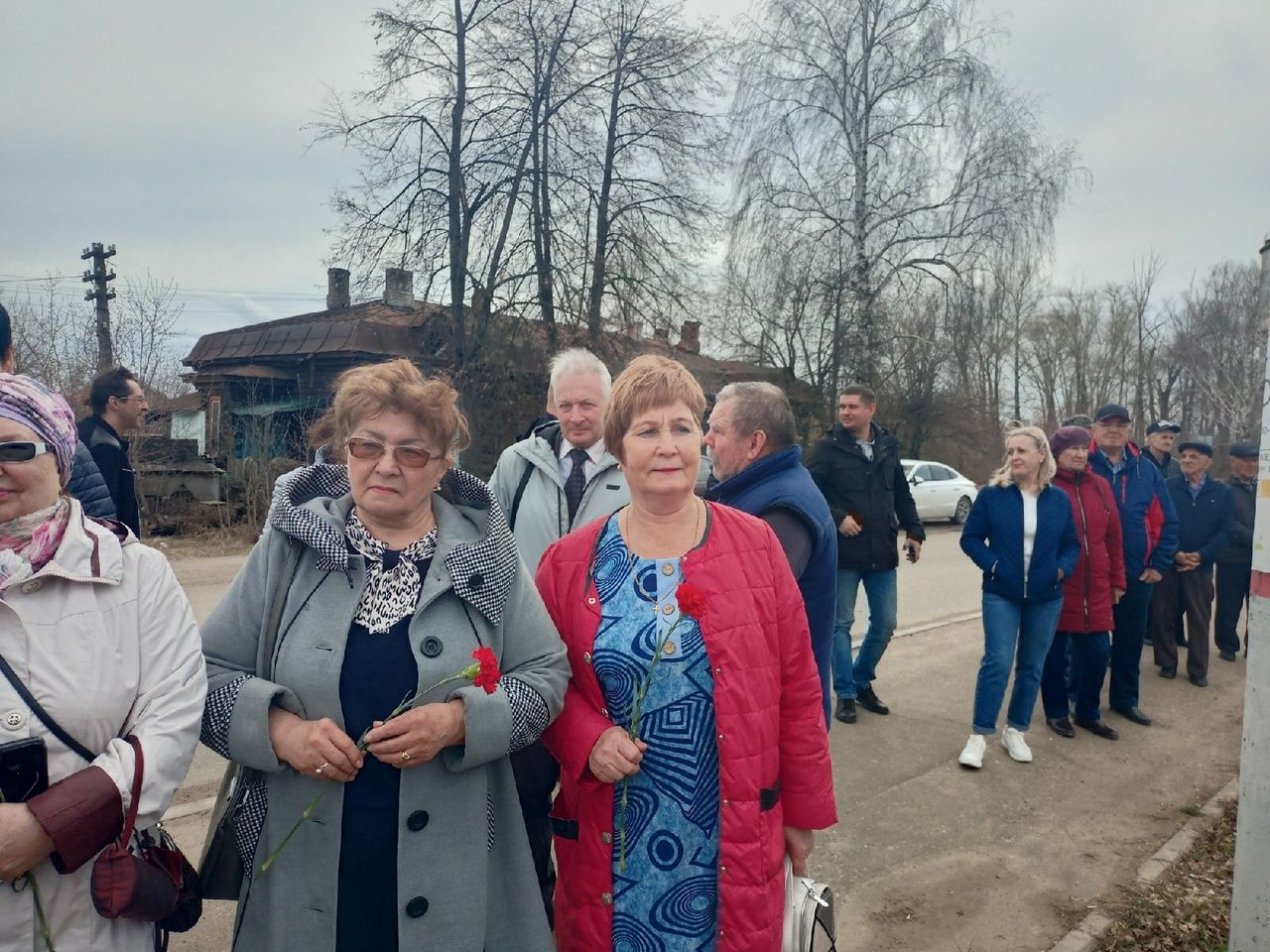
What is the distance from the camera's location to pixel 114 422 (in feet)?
17.8

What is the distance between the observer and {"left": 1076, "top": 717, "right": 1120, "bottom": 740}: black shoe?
5.52 meters

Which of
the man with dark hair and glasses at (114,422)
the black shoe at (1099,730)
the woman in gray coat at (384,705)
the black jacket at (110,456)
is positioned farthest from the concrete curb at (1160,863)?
the man with dark hair and glasses at (114,422)

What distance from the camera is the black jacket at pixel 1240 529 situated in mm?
7551

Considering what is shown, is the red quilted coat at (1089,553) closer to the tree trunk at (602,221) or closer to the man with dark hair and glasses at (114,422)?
the man with dark hair and glasses at (114,422)

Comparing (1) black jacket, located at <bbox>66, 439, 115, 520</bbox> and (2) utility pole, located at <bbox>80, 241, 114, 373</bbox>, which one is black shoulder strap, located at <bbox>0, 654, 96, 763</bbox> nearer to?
(1) black jacket, located at <bbox>66, 439, 115, 520</bbox>

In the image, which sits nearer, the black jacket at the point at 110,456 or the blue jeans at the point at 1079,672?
the black jacket at the point at 110,456

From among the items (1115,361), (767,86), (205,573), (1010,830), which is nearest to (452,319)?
(205,573)

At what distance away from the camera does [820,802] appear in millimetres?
2113

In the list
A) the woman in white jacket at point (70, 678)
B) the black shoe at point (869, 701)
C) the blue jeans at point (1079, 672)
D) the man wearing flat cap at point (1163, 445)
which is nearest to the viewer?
the woman in white jacket at point (70, 678)

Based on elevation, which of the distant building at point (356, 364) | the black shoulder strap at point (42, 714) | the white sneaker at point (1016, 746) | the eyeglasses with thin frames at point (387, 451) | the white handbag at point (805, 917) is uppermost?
the distant building at point (356, 364)

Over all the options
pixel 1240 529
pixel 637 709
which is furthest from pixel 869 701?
pixel 637 709

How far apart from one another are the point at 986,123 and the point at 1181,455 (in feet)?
47.3

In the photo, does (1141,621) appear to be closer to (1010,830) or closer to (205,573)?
(1010,830)

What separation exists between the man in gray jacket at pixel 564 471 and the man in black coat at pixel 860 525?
2661 millimetres
